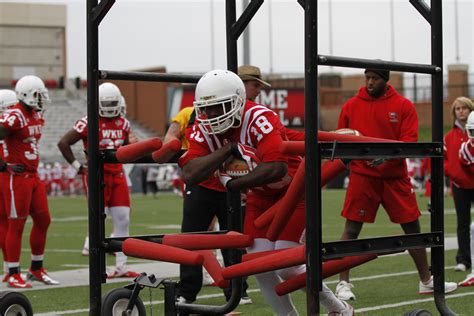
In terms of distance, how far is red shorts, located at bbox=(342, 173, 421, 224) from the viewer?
29.2 feet

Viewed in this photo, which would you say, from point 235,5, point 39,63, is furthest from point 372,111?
point 39,63

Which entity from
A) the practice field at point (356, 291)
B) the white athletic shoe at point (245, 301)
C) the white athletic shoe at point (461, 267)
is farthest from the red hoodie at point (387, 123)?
the white athletic shoe at point (461, 267)

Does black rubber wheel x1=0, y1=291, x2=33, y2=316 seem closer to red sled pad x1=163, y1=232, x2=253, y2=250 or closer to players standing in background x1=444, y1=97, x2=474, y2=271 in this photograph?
red sled pad x1=163, y1=232, x2=253, y2=250

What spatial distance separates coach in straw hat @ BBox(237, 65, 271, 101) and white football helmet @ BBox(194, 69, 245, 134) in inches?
83.4

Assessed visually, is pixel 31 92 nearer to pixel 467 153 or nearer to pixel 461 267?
pixel 467 153

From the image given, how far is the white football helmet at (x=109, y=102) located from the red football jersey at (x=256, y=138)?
4.77 meters

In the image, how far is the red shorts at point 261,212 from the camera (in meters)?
6.27

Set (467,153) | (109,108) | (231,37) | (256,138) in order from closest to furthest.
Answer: (256,138) < (231,37) < (467,153) < (109,108)

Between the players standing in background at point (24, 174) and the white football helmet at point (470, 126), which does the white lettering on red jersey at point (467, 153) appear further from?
the players standing in background at point (24, 174)

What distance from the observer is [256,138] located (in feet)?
19.9

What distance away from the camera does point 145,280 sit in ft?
20.1

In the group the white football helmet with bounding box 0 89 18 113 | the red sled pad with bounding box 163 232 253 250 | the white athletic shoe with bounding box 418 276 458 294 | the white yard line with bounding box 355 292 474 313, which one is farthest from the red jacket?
the red sled pad with bounding box 163 232 253 250

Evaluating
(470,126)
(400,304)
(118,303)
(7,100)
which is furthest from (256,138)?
(7,100)

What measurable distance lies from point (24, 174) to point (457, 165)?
4410mm
